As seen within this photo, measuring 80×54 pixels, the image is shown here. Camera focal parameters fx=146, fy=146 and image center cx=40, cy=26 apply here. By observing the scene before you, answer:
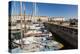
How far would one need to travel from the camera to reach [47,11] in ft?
6.24

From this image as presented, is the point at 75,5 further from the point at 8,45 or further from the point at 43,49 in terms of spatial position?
the point at 8,45

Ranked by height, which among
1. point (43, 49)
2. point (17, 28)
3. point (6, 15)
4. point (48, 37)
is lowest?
point (43, 49)

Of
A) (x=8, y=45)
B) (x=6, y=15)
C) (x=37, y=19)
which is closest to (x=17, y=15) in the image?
(x=6, y=15)

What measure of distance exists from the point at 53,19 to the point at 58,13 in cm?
11

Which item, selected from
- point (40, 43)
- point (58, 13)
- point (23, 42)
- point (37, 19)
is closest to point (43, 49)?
point (40, 43)

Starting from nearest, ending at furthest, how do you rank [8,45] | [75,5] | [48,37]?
[8,45] < [48,37] < [75,5]

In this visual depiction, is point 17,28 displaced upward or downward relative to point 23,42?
upward

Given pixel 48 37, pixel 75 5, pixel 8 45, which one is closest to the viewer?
pixel 8 45

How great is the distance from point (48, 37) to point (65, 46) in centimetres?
26

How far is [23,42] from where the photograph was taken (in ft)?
5.92

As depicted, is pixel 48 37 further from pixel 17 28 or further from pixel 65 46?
pixel 17 28

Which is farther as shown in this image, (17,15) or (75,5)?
(75,5)

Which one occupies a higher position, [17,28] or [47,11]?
[47,11]

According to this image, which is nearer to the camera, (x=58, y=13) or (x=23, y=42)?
(x=23, y=42)
